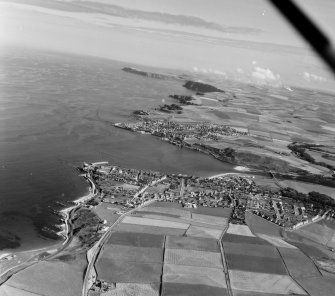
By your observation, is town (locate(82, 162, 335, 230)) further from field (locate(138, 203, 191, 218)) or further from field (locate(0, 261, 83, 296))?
field (locate(0, 261, 83, 296))

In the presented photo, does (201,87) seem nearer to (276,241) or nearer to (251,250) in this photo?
(276,241)

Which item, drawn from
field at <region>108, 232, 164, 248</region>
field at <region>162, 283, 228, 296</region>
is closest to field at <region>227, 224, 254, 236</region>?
field at <region>108, 232, 164, 248</region>

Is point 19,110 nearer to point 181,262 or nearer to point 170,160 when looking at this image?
point 170,160

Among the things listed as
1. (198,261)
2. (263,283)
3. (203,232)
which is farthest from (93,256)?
(263,283)

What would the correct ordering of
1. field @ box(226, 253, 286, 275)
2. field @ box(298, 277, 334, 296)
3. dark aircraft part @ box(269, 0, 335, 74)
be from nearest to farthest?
dark aircraft part @ box(269, 0, 335, 74) < field @ box(298, 277, 334, 296) < field @ box(226, 253, 286, 275)

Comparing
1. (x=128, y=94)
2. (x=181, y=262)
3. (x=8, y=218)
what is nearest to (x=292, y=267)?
(x=181, y=262)
